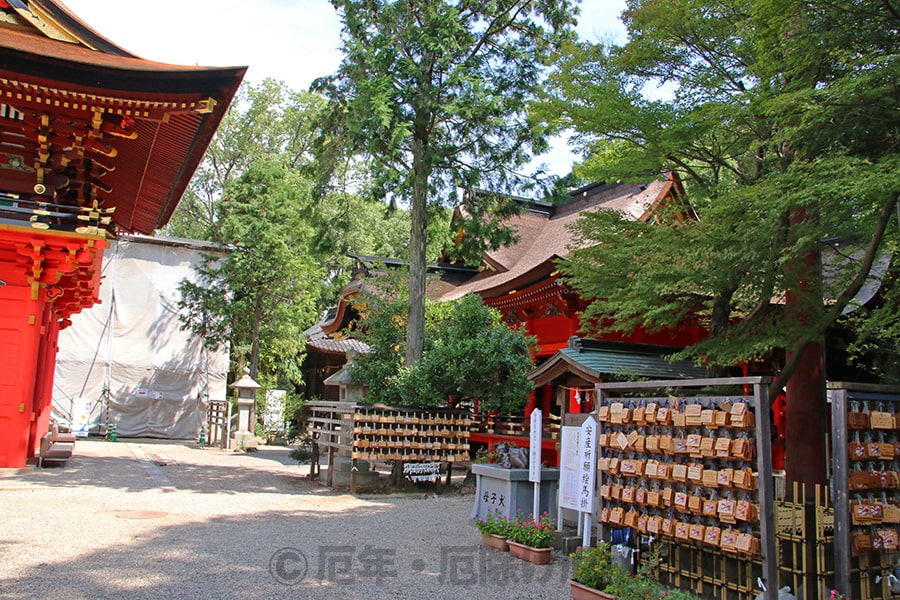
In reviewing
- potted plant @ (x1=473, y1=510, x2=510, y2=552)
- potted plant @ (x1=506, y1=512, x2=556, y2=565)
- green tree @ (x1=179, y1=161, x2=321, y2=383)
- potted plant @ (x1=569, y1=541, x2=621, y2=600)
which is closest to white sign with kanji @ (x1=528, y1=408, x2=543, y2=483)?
potted plant @ (x1=506, y1=512, x2=556, y2=565)

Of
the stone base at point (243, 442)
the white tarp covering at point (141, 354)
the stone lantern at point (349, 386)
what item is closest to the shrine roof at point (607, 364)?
the stone lantern at point (349, 386)

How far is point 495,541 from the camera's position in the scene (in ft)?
23.7

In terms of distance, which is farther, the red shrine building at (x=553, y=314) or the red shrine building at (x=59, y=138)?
the red shrine building at (x=553, y=314)

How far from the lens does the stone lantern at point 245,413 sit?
19047 millimetres

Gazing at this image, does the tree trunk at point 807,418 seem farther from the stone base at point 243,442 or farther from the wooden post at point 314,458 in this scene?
the stone base at point 243,442

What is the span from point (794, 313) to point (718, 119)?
2051mm

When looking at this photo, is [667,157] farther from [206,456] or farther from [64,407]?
[64,407]

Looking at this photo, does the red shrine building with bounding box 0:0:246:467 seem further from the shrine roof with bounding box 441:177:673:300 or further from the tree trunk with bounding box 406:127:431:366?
the shrine roof with bounding box 441:177:673:300

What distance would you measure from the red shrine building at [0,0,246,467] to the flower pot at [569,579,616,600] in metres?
7.87

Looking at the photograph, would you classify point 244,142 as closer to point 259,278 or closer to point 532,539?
point 259,278

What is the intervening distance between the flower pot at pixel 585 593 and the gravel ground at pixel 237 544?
0.40 m

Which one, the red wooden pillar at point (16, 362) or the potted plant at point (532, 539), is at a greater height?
the red wooden pillar at point (16, 362)

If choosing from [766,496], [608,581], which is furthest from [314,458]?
[766,496]

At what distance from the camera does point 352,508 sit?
9859 millimetres
